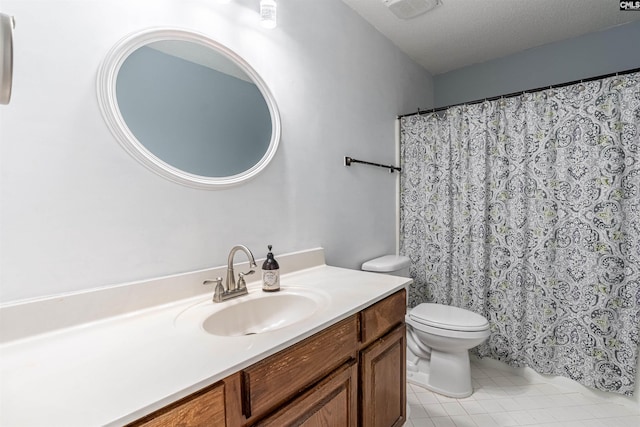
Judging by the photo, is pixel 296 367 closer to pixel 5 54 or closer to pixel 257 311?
pixel 257 311

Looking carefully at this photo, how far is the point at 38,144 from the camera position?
2.80 ft

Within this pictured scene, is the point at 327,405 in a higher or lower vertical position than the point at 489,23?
lower

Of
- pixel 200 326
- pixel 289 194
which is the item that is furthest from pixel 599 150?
pixel 200 326

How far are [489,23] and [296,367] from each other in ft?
8.30

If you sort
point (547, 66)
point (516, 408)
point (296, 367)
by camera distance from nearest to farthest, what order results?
point (296, 367)
point (516, 408)
point (547, 66)

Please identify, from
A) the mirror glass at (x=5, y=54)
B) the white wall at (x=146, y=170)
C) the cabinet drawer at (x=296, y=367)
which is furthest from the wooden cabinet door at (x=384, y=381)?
the mirror glass at (x=5, y=54)

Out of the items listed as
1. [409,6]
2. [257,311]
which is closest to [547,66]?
[409,6]

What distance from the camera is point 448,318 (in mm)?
1862

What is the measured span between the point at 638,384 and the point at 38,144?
112 inches

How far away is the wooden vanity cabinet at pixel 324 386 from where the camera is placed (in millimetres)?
672

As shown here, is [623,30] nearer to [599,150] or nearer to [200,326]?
[599,150]

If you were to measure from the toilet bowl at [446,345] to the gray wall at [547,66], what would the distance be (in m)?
2.02

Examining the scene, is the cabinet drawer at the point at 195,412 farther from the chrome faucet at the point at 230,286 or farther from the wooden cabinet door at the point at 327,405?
the chrome faucet at the point at 230,286

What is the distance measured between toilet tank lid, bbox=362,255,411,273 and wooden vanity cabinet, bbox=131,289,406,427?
581 millimetres
